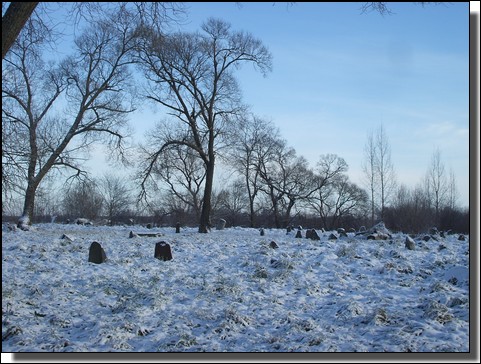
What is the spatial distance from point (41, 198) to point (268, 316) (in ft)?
55.1

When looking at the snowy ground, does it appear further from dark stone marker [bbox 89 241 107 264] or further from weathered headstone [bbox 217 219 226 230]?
weathered headstone [bbox 217 219 226 230]

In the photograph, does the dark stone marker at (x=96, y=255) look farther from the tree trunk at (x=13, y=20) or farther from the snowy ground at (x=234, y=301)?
the tree trunk at (x=13, y=20)

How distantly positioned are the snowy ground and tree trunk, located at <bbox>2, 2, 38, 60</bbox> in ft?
13.6

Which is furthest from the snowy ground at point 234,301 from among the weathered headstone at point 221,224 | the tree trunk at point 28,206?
the weathered headstone at point 221,224

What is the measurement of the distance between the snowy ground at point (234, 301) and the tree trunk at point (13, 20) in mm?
4157

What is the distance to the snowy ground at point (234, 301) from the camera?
6293 mm

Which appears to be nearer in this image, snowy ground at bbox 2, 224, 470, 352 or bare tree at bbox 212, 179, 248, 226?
snowy ground at bbox 2, 224, 470, 352

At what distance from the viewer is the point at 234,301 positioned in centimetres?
790

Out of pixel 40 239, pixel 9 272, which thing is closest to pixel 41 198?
pixel 40 239

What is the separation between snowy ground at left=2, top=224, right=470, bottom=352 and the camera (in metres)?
6.29

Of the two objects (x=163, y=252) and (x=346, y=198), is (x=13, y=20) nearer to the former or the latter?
(x=163, y=252)

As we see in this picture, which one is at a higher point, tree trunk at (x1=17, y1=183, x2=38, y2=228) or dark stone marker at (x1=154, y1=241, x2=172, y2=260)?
tree trunk at (x1=17, y1=183, x2=38, y2=228)

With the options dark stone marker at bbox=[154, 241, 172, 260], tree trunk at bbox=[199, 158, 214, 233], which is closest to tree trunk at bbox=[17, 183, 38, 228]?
tree trunk at bbox=[199, 158, 214, 233]

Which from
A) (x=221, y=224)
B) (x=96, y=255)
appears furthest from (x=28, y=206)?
(x=96, y=255)
